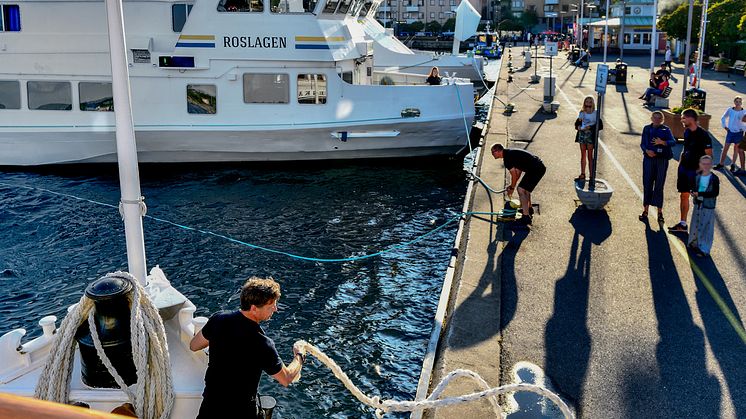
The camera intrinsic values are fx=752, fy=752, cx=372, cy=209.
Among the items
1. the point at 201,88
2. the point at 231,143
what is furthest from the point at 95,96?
the point at 231,143

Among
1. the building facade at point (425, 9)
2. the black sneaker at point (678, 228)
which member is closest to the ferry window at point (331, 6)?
the black sneaker at point (678, 228)

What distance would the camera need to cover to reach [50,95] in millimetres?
20156

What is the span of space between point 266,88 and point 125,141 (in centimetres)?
1422

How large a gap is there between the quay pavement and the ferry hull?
5.63m

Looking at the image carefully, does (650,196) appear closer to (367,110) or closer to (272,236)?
(272,236)

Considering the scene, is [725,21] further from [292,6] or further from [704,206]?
[704,206]

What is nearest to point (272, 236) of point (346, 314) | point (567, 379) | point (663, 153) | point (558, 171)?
point (346, 314)

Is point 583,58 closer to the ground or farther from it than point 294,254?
farther from it

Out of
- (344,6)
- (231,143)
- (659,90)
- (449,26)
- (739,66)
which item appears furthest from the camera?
(449,26)

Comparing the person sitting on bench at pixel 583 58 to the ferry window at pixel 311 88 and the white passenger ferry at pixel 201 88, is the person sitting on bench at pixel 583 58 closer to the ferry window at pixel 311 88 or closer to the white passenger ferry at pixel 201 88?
the white passenger ferry at pixel 201 88

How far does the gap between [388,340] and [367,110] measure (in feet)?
36.1

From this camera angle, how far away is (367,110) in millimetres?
20578

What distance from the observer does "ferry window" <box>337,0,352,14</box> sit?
21.2 m

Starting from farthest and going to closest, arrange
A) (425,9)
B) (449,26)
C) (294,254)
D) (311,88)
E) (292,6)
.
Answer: (425,9), (449,26), (292,6), (311,88), (294,254)
